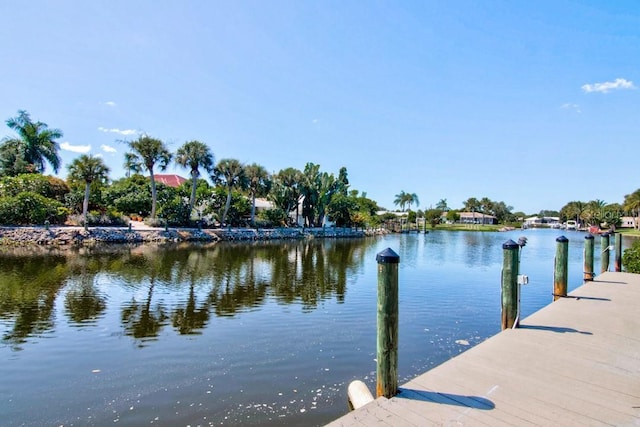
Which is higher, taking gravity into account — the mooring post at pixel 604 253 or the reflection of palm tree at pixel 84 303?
the mooring post at pixel 604 253

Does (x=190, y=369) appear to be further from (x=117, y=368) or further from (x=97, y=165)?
(x=97, y=165)

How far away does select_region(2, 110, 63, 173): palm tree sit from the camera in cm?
4375

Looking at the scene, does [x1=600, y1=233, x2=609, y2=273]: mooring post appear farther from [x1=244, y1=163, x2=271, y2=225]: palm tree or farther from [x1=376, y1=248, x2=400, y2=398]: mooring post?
[x1=244, y1=163, x2=271, y2=225]: palm tree

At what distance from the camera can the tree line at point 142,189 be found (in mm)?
33531

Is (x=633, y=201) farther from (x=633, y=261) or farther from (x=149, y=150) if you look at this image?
(x=149, y=150)

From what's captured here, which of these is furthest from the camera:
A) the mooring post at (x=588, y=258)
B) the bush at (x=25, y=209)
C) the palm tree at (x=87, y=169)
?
the palm tree at (x=87, y=169)

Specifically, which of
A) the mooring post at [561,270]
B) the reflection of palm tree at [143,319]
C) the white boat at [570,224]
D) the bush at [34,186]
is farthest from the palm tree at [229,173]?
the white boat at [570,224]

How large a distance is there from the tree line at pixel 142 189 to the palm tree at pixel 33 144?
0.09 metres

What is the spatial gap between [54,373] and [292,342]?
4166 millimetres

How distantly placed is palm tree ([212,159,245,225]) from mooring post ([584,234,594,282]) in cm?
3763

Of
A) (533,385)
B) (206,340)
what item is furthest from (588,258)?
(206,340)

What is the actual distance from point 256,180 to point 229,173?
382 centimetres

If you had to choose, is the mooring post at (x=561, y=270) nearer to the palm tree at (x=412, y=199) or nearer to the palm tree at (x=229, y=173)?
the palm tree at (x=229, y=173)

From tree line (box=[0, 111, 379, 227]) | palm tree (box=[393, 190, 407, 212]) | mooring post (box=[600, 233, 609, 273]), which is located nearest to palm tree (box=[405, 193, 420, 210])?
palm tree (box=[393, 190, 407, 212])
